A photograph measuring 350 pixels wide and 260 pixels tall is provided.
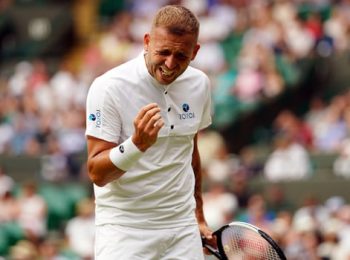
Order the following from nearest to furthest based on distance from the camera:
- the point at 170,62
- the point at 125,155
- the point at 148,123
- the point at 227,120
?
the point at 148,123 < the point at 125,155 < the point at 170,62 < the point at 227,120

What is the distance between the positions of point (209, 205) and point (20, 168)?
398 cm

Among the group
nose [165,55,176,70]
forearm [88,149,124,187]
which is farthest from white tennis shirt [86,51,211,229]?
nose [165,55,176,70]

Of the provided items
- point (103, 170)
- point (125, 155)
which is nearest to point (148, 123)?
point (125, 155)

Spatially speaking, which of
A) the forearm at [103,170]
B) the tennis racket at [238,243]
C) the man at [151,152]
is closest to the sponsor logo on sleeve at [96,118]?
the man at [151,152]

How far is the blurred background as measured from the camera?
1285cm

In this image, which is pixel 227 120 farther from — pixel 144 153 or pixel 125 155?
pixel 125 155

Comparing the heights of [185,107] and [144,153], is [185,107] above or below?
above

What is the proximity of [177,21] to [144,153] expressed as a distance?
653 millimetres

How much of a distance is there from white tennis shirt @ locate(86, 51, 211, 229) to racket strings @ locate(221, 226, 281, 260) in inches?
13.7

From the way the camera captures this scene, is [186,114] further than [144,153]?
Yes

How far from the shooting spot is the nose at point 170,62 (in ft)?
17.5

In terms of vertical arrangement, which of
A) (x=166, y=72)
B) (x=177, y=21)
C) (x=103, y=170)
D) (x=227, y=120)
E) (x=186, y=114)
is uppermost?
(x=177, y=21)

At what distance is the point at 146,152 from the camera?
555 cm

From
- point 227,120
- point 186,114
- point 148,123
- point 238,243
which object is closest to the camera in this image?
point 148,123
